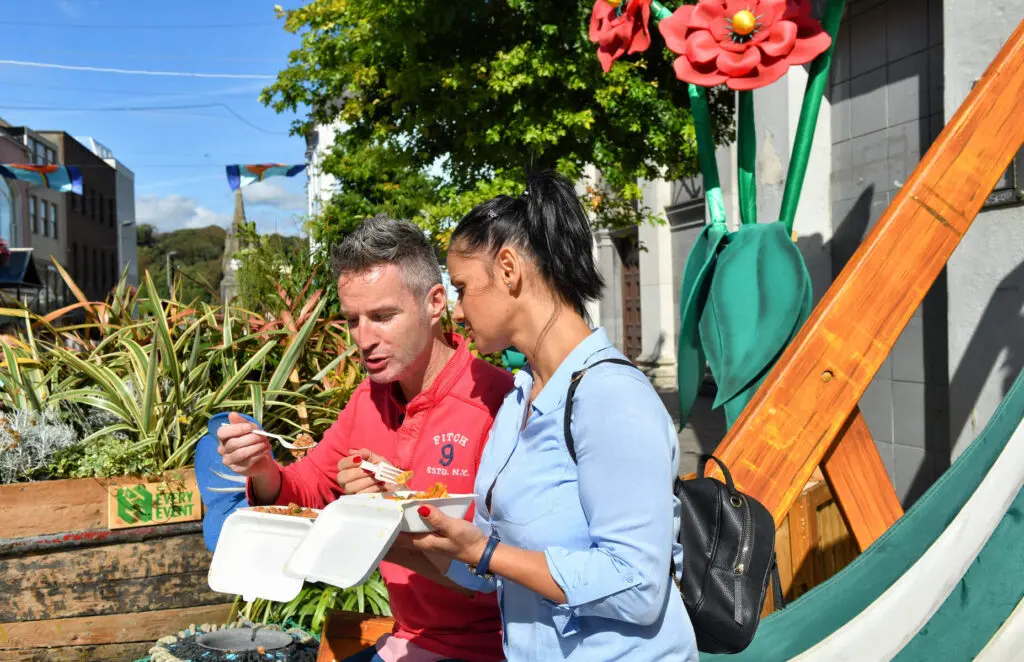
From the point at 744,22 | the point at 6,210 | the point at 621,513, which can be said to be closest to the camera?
the point at 621,513

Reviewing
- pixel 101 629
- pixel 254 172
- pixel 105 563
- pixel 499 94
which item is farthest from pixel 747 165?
pixel 254 172

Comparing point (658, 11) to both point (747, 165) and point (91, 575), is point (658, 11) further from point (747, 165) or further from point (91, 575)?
point (91, 575)

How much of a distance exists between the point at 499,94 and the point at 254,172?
14.0 meters

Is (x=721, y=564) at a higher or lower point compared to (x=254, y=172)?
lower

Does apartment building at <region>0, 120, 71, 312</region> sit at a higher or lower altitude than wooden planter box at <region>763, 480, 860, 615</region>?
higher

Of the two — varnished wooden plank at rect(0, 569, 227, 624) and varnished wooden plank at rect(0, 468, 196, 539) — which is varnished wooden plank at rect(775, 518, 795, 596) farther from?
varnished wooden plank at rect(0, 468, 196, 539)

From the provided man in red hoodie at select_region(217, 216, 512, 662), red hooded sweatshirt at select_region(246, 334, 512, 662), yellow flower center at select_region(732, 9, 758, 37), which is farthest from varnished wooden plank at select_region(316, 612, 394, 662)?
yellow flower center at select_region(732, 9, 758, 37)

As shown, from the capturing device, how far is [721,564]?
59.7 inches

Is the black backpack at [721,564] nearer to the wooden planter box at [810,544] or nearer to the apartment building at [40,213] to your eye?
the wooden planter box at [810,544]

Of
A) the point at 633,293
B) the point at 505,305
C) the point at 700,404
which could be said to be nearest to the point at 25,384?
the point at 505,305

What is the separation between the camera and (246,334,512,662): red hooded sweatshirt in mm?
2086

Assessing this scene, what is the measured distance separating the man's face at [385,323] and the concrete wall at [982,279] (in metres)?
3.00

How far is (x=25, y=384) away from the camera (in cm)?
358

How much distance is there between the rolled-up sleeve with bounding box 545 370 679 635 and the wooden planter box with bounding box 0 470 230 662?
94.5 inches
